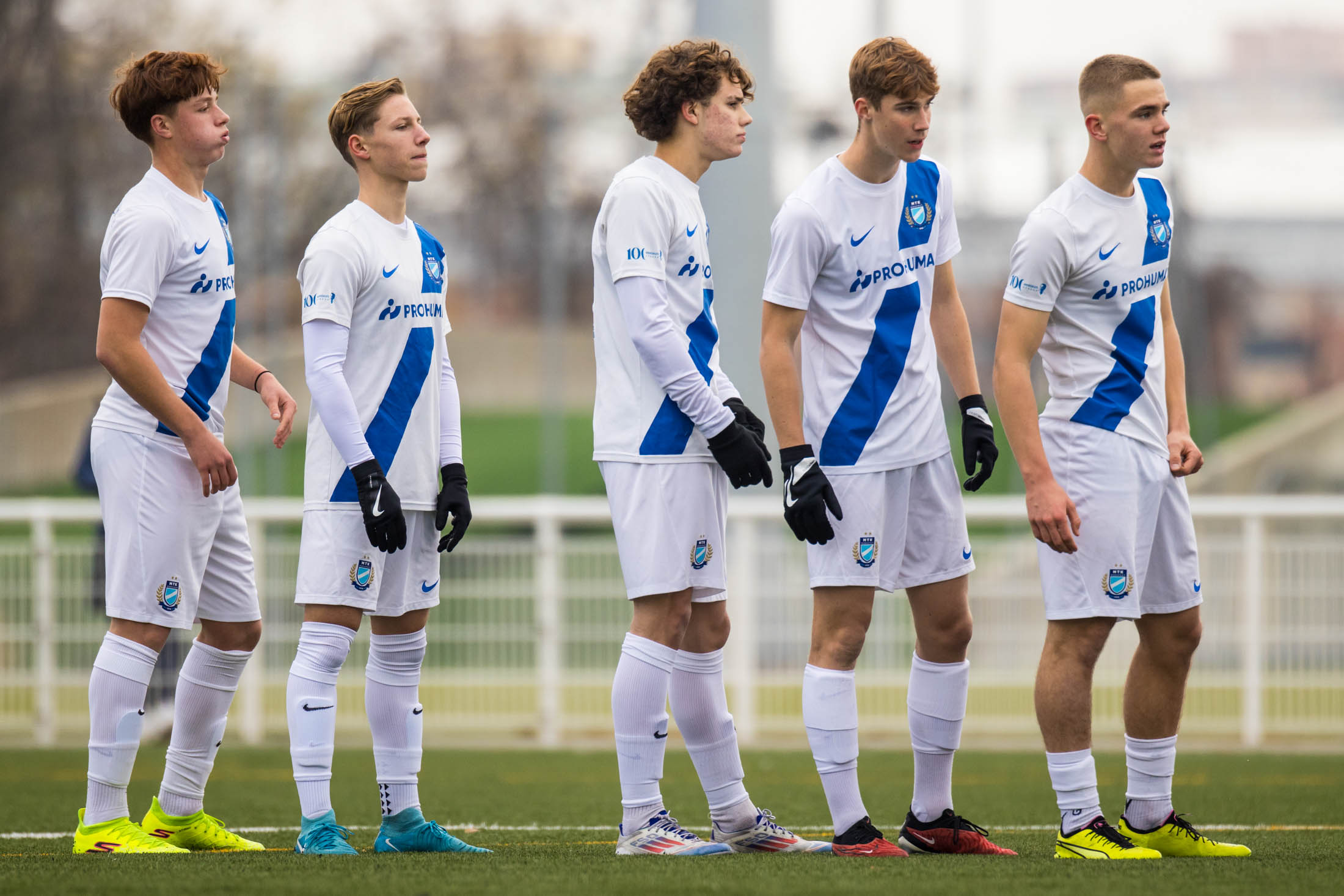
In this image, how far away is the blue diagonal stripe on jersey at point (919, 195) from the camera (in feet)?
14.3

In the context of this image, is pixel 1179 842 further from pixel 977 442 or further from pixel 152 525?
pixel 152 525

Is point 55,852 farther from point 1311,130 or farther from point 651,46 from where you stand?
point 1311,130

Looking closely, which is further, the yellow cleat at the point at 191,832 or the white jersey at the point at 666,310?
the yellow cleat at the point at 191,832

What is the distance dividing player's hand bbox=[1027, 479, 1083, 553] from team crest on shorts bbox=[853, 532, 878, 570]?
0.42 meters

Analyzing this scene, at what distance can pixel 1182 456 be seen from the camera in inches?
173

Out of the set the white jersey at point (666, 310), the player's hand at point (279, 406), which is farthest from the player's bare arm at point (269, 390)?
the white jersey at point (666, 310)

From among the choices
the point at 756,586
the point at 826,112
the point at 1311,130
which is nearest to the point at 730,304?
the point at 756,586

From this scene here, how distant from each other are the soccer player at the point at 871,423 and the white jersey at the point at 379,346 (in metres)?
0.97

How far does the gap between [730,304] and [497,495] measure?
46.5 feet

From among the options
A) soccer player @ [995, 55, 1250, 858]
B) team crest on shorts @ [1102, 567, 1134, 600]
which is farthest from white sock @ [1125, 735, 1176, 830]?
team crest on shorts @ [1102, 567, 1134, 600]

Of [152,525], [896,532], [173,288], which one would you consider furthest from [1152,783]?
[173,288]

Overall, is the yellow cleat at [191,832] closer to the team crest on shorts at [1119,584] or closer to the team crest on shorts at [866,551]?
the team crest on shorts at [866,551]

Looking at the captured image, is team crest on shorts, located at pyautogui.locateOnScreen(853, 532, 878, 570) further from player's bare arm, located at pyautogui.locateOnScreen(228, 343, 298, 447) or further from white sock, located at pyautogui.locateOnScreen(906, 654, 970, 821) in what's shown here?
player's bare arm, located at pyautogui.locateOnScreen(228, 343, 298, 447)

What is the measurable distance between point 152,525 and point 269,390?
599 mm
